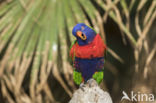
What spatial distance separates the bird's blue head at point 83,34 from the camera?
64.0 inches

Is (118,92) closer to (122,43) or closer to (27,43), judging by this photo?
(122,43)

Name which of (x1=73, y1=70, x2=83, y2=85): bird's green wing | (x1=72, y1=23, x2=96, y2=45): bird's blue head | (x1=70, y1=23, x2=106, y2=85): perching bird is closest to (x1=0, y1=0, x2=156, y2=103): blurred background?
(x1=73, y1=70, x2=83, y2=85): bird's green wing

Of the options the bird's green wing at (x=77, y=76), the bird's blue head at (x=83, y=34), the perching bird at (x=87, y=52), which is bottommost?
the bird's green wing at (x=77, y=76)

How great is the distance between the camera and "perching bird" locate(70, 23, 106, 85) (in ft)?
5.51

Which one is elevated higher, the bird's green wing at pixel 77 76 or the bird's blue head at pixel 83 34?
the bird's blue head at pixel 83 34

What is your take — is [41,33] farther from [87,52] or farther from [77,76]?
[87,52]

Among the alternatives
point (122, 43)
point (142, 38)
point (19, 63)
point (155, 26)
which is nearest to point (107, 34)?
point (122, 43)

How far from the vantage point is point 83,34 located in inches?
65.9

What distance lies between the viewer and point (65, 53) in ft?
8.01

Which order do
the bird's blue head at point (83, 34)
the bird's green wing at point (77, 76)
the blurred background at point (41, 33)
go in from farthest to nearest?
the blurred background at point (41, 33) → the bird's green wing at point (77, 76) → the bird's blue head at point (83, 34)

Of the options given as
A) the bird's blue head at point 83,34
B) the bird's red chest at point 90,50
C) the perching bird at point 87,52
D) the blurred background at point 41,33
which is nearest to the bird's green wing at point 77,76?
the perching bird at point 87,52

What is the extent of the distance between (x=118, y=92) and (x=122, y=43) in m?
0.82

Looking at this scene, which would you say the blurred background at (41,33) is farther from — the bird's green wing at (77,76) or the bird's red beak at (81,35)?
the bird's red beak at (81,35)

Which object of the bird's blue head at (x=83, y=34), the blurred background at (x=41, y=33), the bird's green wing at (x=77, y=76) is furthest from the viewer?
the blurred background at (x=41, y=33)
